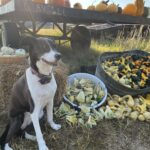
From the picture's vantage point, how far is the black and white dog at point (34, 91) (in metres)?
2.57

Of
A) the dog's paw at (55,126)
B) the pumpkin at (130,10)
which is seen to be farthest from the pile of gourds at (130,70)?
the dog's paw at (55,126)

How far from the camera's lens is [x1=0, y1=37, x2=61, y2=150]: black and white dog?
257 cm

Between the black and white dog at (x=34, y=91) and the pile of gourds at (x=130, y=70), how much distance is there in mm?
1655

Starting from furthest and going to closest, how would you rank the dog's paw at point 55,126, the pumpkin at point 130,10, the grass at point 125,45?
the grass at point 125,45, the pumpkin at point 130,10, the dog's paw at point 55,126

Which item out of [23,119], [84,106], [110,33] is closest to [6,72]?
[23,119]

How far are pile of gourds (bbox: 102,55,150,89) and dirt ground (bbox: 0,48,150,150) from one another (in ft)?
2.70

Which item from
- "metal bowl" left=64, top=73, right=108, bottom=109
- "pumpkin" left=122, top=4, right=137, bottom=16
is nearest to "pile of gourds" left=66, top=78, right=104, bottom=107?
"metal bowl" left=64, top=73, right=108, bottom=109

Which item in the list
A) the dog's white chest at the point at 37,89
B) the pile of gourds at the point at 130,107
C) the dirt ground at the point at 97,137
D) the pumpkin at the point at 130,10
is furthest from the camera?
the pumpkin at the point at 130,10

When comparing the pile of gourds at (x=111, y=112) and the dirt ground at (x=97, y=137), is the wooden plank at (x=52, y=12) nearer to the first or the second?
the dirt ground at (x=97, y=137)

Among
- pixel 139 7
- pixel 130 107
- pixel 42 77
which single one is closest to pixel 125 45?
pixel 139 7

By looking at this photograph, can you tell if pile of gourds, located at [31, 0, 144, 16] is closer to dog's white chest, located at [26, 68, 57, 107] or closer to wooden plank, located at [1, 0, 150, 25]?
wooden plank, located at [1, 0, 150, 25]

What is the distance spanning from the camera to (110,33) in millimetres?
8867

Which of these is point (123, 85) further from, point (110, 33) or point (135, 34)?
point (110, 33)

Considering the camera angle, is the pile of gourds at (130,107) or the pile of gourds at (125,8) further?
the pile of gourds at (125,8)
